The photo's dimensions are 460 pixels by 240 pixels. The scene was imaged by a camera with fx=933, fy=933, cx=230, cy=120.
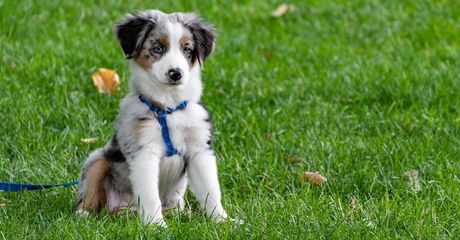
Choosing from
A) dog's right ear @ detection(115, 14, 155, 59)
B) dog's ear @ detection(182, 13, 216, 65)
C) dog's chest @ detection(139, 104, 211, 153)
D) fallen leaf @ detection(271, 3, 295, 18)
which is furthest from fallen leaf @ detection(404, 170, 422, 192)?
fallen leaf @ detection(271, 3, 295, 18)

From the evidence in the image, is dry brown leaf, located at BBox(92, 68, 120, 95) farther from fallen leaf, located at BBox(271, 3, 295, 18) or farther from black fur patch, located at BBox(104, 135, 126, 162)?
fallen leaf, located at BBox(271, 3, 295, 18)

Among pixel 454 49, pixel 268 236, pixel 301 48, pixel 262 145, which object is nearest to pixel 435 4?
pixel 454 49

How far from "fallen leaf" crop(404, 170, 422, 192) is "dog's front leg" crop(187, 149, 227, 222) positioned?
132 centimetres

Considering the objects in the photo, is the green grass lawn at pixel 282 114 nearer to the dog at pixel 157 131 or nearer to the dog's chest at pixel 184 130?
the dog at pixel 157 131

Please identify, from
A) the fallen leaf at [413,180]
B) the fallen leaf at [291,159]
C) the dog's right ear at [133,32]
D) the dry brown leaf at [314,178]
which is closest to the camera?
the dog's right ear at [133,32]

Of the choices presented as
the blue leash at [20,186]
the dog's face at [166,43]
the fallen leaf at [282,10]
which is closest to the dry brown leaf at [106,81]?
the blue leash at [20,186]

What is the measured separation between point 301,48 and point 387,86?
1372mm

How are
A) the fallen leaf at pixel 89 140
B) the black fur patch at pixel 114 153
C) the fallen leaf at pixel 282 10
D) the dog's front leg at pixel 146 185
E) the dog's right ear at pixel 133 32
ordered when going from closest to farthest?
the dog's front leg at pixel 146 185 → the dog's right ear at pixel 133 32 → the black fur patch at pixel 114 153 → the fallen leaf at pixel 89 140 → the fallen leaf at pixel 282 10

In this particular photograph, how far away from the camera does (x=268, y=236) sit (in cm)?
480

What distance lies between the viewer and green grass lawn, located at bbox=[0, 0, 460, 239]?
201 inches

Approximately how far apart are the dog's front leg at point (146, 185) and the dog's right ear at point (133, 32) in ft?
1.88

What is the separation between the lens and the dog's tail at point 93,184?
17.5ft

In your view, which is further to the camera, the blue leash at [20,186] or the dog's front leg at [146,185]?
the blue leash at [20,186]

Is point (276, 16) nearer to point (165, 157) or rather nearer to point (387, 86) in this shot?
point (387, 86)
